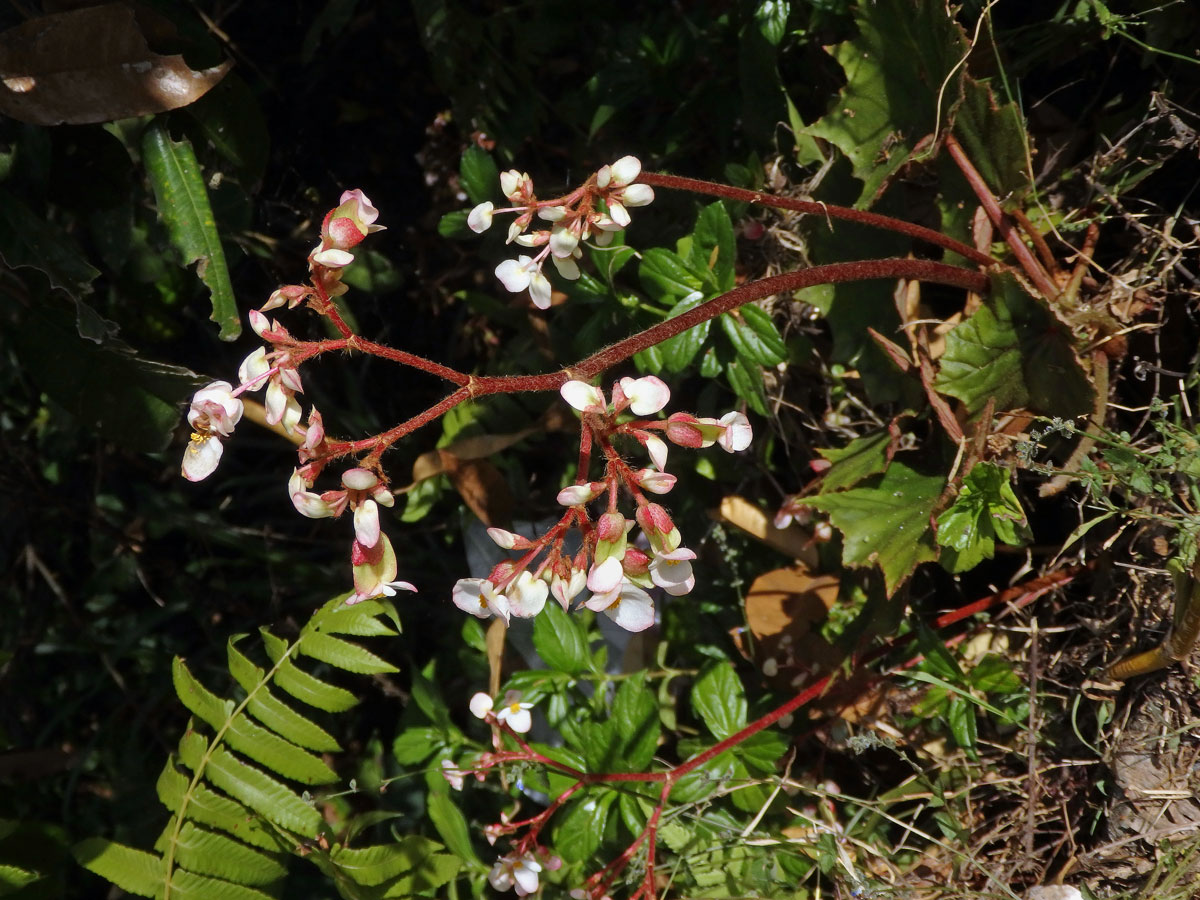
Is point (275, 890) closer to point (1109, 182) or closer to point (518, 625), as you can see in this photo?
point (518, 625)

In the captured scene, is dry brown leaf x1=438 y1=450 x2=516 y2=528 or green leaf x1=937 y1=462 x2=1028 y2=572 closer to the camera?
green leaf x1=937 y1=462 x2=1028 y2=572

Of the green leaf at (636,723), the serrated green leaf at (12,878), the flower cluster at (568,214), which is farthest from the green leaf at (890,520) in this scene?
the serrated green leaf at (12,878)

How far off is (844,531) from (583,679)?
1.86 ft

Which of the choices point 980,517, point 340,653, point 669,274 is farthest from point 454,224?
point 980,517

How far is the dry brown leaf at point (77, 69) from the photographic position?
1505 millimetres

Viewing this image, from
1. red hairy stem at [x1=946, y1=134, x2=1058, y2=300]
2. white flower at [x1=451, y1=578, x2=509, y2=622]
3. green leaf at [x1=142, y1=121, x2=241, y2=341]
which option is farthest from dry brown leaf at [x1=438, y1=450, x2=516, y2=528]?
red hairy stem at [x1=946, y1=134, x2=1058, y2=300]

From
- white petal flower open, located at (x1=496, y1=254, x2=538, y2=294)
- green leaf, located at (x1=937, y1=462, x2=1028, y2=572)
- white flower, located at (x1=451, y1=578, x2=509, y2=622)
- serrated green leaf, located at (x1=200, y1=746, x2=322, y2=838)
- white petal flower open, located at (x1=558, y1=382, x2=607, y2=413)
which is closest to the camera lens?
white petal flower open, located at (x1=558, y1=382, x2=607, y2=413)

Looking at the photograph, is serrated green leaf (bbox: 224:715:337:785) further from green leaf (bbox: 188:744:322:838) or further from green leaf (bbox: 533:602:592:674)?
green leaf (bbox: 533:602:592:674)

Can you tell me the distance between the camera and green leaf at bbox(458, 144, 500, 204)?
1.65 metres

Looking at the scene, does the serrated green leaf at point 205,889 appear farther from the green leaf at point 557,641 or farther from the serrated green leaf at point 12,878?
the green leaf at point 557,641

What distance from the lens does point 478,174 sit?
1651 mm

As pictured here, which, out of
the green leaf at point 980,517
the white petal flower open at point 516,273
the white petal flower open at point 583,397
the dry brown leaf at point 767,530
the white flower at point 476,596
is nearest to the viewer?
the white petal flower open at point 583,397

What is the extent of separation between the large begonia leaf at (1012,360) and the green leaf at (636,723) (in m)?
0.67

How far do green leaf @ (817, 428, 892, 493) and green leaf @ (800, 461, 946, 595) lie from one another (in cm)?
2
